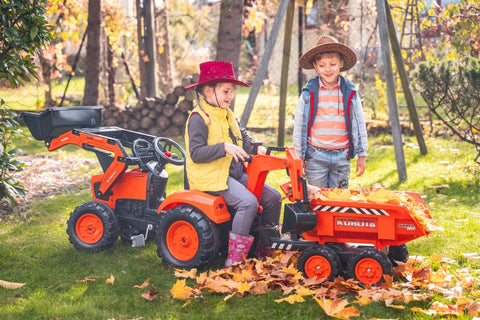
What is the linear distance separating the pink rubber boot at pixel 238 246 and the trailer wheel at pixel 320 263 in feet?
1.30

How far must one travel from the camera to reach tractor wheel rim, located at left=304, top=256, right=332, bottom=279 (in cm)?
392

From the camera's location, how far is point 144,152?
499 cm

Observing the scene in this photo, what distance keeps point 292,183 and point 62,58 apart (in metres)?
10.6

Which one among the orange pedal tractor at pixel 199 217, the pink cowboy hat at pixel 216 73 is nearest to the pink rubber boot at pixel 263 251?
the orange pedal tractor at pixel 199 217

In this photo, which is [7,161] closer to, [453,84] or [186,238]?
[186,238]

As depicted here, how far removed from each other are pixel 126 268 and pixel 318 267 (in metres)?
1.42

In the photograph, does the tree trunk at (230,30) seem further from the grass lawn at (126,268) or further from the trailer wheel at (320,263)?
the trailer wheel at (320,263)

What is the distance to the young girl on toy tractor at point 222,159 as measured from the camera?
419cm

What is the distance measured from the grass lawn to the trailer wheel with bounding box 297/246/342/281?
0.25 m

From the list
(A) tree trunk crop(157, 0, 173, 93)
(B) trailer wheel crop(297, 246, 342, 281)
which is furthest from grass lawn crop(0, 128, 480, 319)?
(A) tree trunk crop(157, 0, 173, 93)

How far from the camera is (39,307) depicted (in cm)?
371

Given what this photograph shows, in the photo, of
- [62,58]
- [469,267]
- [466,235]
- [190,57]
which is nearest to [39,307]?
[469,267]

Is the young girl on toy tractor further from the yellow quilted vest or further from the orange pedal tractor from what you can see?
the orange pedal tractor

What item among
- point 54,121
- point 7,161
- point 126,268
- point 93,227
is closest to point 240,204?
point 126,268
